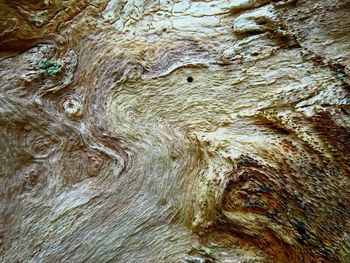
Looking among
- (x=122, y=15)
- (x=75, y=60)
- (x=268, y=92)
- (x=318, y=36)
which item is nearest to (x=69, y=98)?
(x=75, y=60)

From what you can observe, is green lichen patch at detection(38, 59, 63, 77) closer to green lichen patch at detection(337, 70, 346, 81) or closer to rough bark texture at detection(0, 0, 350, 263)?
rough bark texture at detection(0, 0, 350, 263)

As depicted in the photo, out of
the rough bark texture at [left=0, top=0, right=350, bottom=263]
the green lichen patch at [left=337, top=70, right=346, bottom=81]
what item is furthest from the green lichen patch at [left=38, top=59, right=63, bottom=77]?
the green lichen patch at [left=337, top=70, right=346, bottom=81]

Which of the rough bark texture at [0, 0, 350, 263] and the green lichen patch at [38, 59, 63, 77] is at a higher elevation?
the green lichen patch at [38, 59, 63, 77]

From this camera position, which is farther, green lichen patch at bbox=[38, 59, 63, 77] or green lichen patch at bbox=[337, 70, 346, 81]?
green lichen patch at bbox=[38, 59, 63, 77]

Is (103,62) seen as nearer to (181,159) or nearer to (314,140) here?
(181,159)

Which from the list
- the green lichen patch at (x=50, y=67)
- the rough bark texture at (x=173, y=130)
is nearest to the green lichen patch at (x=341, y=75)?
the rough bark texture at (x=173, y=130)

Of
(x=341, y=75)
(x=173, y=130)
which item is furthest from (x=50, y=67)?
(x=341, y=75)

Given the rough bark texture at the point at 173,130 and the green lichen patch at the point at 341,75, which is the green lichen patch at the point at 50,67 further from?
the green lichen patch at the point at 341,75

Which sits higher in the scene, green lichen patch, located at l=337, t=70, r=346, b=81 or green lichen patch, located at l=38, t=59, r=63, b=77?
green lichen patch, located at l=38, t=59, r=63, b=77
